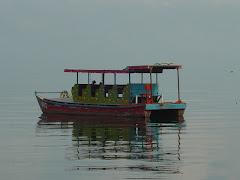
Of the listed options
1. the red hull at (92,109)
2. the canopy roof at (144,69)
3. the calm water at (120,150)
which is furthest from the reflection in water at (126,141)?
the canopy roof at (144,69)

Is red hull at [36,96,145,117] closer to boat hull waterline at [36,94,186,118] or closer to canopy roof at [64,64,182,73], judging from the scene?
boat hull waterline at [36,94,186,118]

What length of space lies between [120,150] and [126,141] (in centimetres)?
309

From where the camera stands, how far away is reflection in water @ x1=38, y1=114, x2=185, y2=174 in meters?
19.9

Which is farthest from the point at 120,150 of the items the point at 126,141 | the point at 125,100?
the point at 125,100

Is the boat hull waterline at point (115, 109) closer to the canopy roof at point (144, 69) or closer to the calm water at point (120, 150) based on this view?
the calm water at point (120, 150)

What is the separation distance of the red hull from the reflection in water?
56 centimetres

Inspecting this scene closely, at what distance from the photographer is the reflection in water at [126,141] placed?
19.9m

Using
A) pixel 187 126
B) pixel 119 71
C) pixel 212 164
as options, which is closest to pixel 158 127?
pixel 187 126

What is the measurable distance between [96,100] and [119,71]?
2.49 meters

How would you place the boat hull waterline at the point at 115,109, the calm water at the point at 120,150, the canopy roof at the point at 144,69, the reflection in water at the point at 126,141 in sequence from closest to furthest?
the calm water at the point at 120,150
the reflection in water at the point at 126,141
the boat hull waterline at the point at 115,109
the canopy roof at the point at 144,69

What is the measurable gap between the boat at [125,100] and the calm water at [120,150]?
63.3 inches

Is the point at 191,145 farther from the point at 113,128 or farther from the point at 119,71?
the point at 119,71

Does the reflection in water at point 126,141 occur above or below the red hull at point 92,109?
below

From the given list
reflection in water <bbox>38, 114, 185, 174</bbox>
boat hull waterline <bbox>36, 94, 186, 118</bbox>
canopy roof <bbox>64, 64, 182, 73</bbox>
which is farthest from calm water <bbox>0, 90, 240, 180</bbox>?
canopy roof <bbox>64, 64, 182, 73</bbox>
